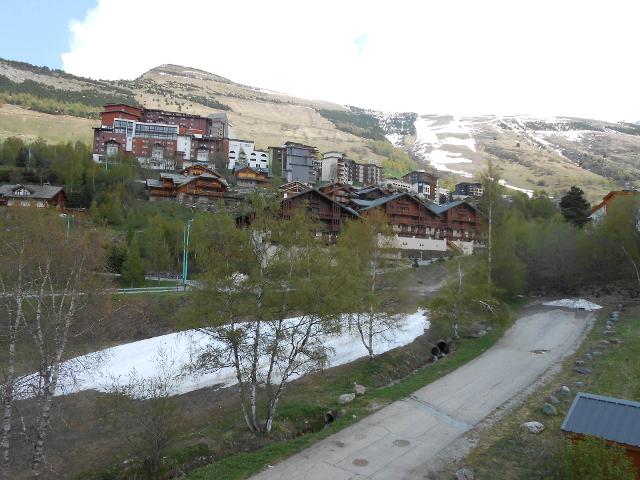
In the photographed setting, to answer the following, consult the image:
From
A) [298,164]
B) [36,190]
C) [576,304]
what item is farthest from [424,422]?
[298,164]

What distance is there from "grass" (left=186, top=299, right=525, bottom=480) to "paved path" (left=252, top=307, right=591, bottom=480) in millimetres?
337

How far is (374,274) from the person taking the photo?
2288 centimetres

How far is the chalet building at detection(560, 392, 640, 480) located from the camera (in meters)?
8.71

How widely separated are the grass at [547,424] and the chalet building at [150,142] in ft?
266

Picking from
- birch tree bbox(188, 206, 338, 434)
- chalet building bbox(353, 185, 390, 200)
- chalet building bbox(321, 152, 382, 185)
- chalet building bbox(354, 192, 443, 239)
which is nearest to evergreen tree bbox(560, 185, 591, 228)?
chalet building bbox(354, 192, 443, 239)

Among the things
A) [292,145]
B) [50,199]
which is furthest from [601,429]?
[292,145]

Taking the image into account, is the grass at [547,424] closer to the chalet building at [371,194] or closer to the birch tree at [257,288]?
the birch tree at [257,288]

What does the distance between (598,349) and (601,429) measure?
15.2 meters

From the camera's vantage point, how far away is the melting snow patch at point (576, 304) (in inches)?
1315

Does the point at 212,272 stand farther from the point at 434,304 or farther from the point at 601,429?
the point at 434,304

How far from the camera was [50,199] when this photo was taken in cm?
5544

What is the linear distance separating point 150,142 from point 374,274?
3283 inches

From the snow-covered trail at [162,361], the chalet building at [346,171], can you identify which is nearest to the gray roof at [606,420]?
the snow-covered trail at [162,361]

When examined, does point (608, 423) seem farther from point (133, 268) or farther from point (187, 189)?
point (187, 189)
